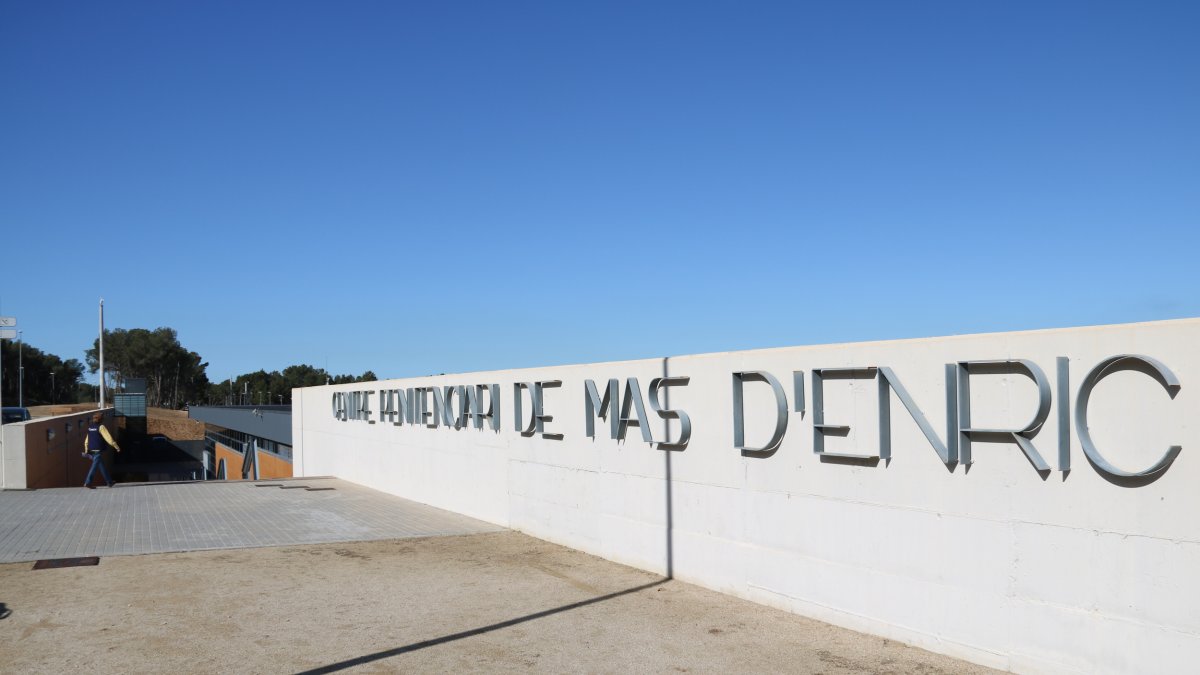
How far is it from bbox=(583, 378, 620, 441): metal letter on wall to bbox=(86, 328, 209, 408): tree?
4567 inches

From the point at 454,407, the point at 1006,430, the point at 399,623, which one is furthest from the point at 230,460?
the point at 1006,430

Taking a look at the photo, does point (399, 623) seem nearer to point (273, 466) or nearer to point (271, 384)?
point (273, 466)

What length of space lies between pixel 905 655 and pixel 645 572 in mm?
4123

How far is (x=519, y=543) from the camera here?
13.4 meters

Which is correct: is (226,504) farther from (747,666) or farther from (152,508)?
(747,666)

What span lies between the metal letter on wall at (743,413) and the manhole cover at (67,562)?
26.1 ft

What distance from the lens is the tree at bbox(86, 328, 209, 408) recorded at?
383 ft

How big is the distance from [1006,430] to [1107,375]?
843 mm

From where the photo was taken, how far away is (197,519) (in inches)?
622

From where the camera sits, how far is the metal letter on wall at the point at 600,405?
1178cm

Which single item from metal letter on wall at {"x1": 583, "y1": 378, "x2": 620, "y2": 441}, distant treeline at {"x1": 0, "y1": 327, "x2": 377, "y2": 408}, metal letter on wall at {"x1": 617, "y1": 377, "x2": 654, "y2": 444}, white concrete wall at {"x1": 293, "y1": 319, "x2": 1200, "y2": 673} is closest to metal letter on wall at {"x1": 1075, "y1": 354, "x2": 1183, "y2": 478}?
white concrete wall at {"x1": 293, "y1": 319, "x2": 1200, "y2": 673}

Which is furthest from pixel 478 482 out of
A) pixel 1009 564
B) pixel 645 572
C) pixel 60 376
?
pixel 60 376

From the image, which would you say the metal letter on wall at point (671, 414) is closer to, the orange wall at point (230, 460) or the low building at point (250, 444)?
the low building at point (250, 444)

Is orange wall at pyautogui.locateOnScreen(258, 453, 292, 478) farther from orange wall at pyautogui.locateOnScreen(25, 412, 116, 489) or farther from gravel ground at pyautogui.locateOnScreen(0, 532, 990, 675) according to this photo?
gravel ground at pyautogui.locateOnScreen(0, 532, 990, 675)
